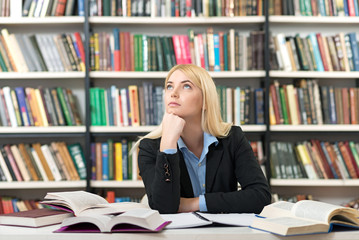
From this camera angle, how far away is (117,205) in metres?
1.26

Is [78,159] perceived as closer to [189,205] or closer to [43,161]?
[43,161]

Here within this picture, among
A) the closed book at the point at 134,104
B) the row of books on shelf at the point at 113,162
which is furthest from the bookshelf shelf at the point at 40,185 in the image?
the closed book at the point at 134,104

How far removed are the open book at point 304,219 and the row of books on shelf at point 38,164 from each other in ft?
6.51

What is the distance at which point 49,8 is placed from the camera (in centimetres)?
285

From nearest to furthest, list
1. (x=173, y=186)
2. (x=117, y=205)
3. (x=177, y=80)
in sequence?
(x=117, y=205)
(x=173, y=186)
(x=177, y=80)

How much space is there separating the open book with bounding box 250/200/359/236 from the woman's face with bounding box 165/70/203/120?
2.25ft

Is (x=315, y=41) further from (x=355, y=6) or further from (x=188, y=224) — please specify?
(x=188, y=224)

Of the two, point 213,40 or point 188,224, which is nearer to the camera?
point 188,224

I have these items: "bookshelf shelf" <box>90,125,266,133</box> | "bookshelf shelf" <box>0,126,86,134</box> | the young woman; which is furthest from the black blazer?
"bookshelf shelf" <box>0,126,86,134</box>

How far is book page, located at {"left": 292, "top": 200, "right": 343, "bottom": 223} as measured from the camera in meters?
0.98

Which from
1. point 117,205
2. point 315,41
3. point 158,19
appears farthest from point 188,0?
point 117,205

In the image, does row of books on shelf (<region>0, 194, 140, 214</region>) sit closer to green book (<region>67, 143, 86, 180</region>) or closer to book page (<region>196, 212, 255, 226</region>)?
green book (<region>67, 143, 86, 180</region>)

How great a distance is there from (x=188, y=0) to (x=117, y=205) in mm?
1926

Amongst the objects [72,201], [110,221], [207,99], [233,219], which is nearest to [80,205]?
[72,201]
